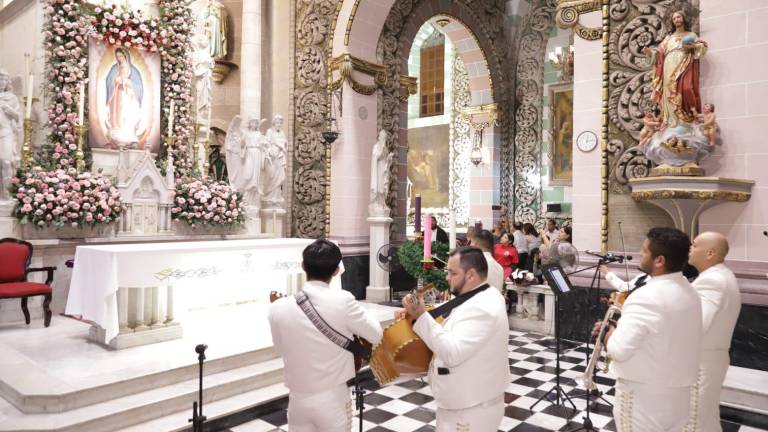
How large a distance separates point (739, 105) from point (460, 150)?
34.6 ft

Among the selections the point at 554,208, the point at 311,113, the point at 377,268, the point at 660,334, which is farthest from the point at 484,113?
the point at 660,334

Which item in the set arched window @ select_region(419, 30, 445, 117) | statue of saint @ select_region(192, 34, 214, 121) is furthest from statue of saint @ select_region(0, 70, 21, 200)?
arched window @ select_region(419, 30, 445, 117)

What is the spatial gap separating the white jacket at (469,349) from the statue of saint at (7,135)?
6797 mm

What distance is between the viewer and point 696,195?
564cm

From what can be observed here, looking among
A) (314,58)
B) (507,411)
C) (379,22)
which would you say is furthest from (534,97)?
(507,411)

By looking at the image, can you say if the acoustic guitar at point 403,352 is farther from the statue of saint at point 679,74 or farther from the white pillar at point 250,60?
the white pillar at point 250,60

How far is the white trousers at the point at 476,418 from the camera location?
7.93 feet

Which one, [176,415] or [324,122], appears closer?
[176,415]

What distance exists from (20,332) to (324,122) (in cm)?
624

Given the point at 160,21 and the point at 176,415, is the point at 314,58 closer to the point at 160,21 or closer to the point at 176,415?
the point at 160,21

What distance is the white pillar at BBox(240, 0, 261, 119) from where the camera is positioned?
10391mm

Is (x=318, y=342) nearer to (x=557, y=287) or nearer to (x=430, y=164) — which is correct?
(x=557, y=287)

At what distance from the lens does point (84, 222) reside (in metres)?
7.23

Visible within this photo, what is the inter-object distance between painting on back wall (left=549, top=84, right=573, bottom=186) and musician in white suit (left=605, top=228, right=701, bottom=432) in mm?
11648
